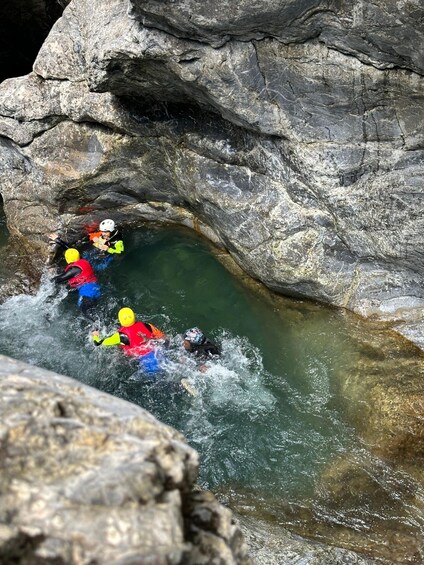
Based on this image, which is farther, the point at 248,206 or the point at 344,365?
the point at 248,206

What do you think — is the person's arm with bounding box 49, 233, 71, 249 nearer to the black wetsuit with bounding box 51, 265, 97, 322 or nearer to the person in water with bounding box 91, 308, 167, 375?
the black wetsuit with bounding box 51, 265, 97, 322

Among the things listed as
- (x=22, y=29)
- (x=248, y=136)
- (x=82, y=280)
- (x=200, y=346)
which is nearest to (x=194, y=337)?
(x=200, y=346)

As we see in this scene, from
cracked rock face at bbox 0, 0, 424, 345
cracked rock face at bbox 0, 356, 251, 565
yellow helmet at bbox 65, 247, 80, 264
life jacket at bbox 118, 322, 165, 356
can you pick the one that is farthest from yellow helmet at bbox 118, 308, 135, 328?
cracked rock face at bbox 0, 356, 251, 565

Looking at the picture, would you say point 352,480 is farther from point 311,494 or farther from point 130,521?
point 130,521

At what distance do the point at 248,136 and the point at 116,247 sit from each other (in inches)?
180

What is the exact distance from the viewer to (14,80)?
12.9 m

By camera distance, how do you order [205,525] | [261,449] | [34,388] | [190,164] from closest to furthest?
[205,525], [34,388], [261,449], [190,164]

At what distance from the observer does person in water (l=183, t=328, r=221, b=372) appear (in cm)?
1061

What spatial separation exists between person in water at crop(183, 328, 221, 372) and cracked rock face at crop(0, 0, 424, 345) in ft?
6.51

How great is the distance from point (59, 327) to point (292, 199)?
599 centimetres

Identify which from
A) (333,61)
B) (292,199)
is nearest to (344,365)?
(292,199)

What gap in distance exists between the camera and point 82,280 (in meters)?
12.6

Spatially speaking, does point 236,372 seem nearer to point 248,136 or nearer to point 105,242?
point 248,136

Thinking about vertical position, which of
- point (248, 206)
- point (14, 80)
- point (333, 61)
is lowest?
point (248, 206)
